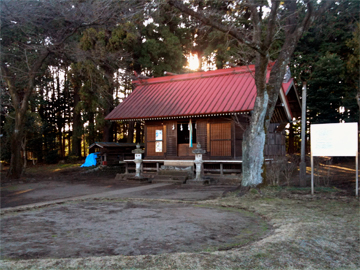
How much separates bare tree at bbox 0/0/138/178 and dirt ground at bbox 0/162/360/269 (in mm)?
9437

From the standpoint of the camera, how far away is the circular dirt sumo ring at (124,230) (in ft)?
15.5

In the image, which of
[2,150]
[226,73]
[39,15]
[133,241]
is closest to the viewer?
[133,241]

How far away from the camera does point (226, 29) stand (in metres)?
9.62

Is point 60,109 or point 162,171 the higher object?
point 60,109

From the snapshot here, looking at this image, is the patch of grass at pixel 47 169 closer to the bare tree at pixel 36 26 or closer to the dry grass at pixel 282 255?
the bare tree at pixel 36 26

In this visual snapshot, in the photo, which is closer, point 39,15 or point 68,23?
point 39,15

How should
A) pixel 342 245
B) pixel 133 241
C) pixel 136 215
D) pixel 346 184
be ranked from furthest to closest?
pixel 346 184, pixel 136 215, pixel 133 241, pixel 342 245

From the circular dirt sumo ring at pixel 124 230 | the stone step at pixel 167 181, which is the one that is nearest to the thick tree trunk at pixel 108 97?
the stone step at pixel 167 181

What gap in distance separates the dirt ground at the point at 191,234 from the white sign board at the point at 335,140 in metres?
1.25

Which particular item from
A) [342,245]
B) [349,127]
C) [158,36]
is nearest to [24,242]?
[342,245]

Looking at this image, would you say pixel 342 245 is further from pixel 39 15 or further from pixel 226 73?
pixel 39 15

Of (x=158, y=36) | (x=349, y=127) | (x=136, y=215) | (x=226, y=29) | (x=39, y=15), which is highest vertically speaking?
(x=158, y=36)

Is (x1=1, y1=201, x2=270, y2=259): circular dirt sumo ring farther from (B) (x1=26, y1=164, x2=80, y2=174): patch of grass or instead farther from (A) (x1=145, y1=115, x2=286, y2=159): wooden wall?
(B) (x1=26, y1=164, x2=80, y2=174): patch of grass

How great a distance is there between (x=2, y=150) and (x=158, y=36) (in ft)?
52.4
